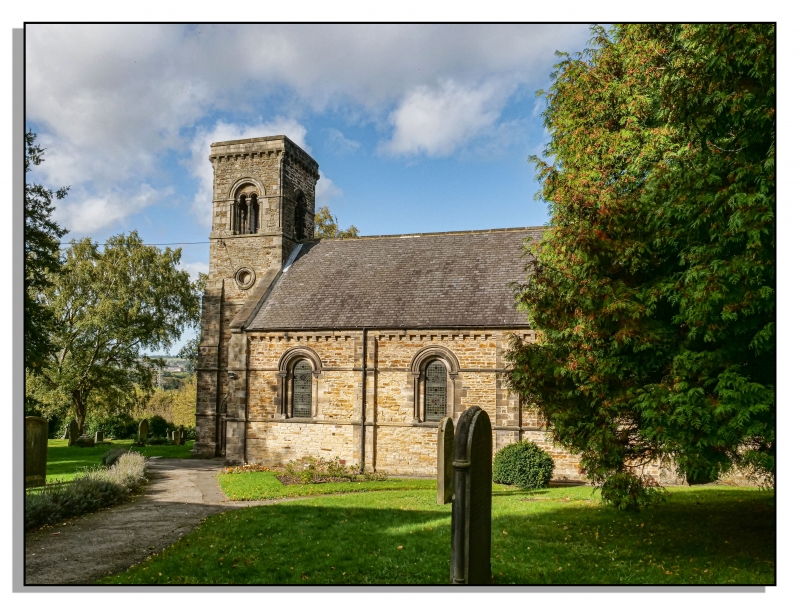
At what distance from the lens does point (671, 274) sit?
27.7 feet

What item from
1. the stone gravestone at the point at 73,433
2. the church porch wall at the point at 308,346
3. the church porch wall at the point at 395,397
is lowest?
the stone gravestone at the point at 73,433

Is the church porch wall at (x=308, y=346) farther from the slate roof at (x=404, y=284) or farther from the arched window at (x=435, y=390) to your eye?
the arched window at (x=435, y=390)

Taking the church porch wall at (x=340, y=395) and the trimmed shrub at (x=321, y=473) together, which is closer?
the trimmed shrub at (x=321, y=473)

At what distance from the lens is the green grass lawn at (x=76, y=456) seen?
21500 millimetres

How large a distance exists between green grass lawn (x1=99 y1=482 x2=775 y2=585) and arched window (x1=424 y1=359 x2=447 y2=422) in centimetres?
667

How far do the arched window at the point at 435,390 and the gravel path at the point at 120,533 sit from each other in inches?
289

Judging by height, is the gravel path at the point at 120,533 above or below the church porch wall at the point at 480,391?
below

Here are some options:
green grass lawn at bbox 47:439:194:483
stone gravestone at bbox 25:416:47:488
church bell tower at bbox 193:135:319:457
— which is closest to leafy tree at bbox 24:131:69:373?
stone gravestone at bbox 25:416:47:488

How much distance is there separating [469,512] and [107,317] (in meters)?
32.7

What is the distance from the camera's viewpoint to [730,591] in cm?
718

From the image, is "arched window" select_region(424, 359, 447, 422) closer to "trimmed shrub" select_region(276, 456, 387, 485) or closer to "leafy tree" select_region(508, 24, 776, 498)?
"trimmed shrub" select_region(276, 456, 387, 485)

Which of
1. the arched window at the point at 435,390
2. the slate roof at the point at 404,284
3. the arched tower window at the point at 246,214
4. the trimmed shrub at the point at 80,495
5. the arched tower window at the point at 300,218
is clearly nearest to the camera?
the trimmed shrub at the point at 80,495

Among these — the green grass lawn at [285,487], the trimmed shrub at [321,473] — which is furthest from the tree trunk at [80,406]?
the green grass lawn at [285,487]

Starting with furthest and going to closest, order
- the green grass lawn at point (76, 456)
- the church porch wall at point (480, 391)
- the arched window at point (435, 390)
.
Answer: the green grass lawn at point (76, 456) < the arched window at point (435, 390) < the church porch wall at point (480, 391)
